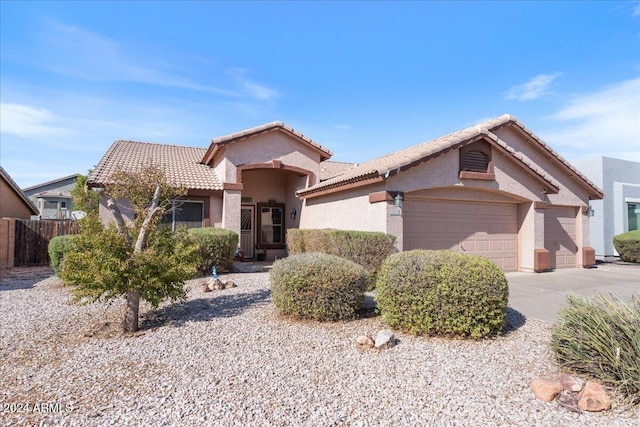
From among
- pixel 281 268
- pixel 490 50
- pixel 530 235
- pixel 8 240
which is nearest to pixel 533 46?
pixel 490 50

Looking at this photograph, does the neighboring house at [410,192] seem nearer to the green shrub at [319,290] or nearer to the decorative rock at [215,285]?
Result: the green shrub at [319,290]

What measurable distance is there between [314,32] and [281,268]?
8.57m

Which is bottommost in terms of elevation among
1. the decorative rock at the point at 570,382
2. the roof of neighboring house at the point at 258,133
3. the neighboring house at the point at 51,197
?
Answer: the decorative rock at the point at 570,382

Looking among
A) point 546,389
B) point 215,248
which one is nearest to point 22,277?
point 215,248

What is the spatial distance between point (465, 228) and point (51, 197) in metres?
39.0

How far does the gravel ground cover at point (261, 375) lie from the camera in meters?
3.42

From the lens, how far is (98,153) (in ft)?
56.5

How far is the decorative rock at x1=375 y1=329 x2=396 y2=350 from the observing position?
16.7ft

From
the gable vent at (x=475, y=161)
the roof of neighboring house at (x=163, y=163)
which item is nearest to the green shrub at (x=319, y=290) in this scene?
the gable vent at (x=475, y=161)

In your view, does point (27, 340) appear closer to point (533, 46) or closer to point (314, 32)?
point (314, 32)

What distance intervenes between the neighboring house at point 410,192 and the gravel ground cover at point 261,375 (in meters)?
5.15

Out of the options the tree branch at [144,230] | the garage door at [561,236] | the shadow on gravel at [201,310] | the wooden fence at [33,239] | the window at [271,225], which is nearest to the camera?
the tree branch at [144,230]

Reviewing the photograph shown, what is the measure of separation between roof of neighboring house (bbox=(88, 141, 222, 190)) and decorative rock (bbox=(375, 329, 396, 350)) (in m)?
9.79

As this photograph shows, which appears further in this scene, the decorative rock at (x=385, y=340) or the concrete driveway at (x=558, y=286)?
the concrete driveway at (x=558, y=286)
